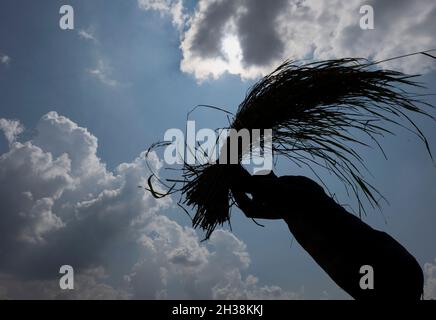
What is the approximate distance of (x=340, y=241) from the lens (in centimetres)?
152

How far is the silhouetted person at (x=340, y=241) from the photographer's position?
1415 mm

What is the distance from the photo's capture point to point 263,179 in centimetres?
174

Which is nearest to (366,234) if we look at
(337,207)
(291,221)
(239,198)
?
(337,207)

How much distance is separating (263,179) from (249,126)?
601mm

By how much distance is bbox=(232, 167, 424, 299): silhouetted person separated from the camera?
1.42 m
